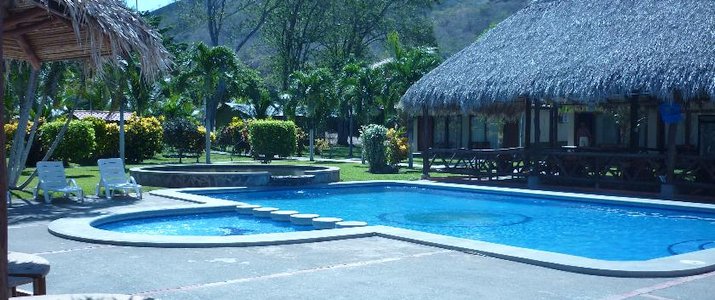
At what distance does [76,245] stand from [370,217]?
21.1 ft

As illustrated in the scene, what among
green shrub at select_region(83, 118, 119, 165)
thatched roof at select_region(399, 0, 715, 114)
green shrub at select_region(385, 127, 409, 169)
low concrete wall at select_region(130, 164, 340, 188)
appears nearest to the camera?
thatched roof at select_region(399, 0, 715, 114)

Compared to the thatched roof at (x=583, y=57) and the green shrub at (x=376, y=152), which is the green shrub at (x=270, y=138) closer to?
the green shrub at (x=376, y=152)

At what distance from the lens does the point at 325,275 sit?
288 inches

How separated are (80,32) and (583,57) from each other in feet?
47.6

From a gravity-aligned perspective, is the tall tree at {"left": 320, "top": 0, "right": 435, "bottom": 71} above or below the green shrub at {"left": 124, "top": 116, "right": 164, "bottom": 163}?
above

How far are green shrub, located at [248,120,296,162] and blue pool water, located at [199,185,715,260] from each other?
31.4ft

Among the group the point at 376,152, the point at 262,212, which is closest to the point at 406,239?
the point at 262,212

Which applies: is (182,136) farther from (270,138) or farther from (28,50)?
(28,50)

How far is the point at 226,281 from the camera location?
277 inches

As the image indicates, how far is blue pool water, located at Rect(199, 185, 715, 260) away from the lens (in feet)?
37.8

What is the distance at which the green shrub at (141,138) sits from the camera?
2639 centimetres

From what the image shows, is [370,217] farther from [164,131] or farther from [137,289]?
[164,131]

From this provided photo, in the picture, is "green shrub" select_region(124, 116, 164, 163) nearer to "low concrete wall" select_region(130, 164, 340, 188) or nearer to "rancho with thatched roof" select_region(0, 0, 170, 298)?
"low concrete wall" select_region(130, 164, 340, 188)

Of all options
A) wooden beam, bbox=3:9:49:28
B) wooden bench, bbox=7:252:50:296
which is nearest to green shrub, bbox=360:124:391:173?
wooden bench, bbox=7:252:50:296
